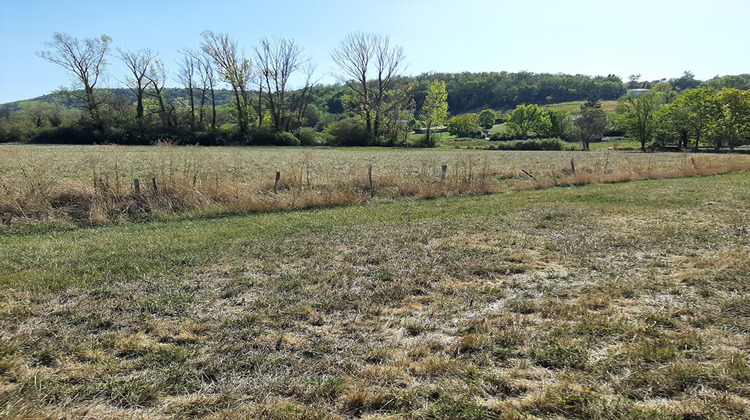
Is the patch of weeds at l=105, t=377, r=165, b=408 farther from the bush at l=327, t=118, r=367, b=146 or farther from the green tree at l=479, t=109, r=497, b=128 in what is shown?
the green tree at l=479, t=109, r=497, b=128

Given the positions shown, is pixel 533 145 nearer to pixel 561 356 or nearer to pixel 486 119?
pixel 561 356

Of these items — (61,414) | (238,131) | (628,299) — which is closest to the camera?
(61,414)

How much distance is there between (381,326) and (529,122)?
101 metres

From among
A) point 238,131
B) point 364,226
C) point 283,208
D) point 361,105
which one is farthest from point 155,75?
point 364,226

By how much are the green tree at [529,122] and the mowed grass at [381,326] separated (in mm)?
92656

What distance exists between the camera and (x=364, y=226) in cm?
1085

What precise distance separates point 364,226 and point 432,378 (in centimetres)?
734

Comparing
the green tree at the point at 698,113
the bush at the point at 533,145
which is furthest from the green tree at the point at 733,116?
the bush at the point at 533,145

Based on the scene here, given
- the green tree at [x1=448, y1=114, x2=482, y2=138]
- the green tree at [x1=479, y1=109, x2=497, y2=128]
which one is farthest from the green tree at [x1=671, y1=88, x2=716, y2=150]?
the green tree at [x1=479, y1=109, x2=497, y2=128]

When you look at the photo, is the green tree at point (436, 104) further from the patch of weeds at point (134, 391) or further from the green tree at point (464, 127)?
the patch of weeds at point (134, 391)

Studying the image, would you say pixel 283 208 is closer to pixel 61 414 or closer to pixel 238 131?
pixel 61 414

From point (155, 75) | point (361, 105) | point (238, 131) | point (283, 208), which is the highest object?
point (155, 75)

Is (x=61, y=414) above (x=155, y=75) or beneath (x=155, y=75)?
beneath

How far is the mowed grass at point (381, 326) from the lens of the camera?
3271 millimetres
